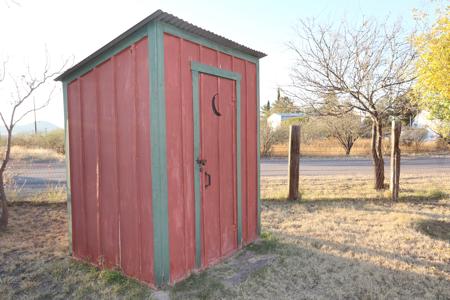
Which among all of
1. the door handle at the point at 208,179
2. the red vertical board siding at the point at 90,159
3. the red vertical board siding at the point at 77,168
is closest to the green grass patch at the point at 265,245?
the door handle at the point at 208,179

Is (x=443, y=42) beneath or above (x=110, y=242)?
above

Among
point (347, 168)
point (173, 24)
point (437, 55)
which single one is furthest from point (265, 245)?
point (347, 168)

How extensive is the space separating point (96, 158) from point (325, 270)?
2.89 m

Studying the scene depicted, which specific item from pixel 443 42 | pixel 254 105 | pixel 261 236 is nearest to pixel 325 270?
pixel 261 236

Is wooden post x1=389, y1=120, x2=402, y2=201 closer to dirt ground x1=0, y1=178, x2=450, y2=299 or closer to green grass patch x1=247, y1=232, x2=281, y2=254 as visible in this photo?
dirt ground x1=0, y1=178, x2=450, y2=299

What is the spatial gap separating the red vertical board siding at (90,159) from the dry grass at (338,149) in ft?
58.3

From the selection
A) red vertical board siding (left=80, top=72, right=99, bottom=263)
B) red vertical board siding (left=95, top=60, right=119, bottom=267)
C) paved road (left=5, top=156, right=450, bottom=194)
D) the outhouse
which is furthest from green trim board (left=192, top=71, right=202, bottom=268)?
paved road (left=5, top=156, right=450, bottom=194)

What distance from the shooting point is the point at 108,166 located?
3258 mm

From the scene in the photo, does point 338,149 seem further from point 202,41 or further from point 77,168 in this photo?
point 77,168

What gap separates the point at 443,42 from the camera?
4.35 meters

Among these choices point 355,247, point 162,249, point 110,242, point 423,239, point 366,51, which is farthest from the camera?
point 366,51

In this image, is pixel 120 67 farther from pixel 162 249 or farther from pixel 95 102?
pixel 162 249

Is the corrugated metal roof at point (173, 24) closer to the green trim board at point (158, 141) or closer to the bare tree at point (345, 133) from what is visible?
the green trim board at point (158, 141)

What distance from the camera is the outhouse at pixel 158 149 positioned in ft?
9.27
